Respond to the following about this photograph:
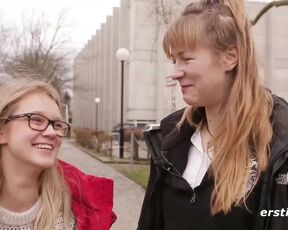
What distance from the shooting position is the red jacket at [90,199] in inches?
79.4

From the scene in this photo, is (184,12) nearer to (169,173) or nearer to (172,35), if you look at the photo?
(172,35)

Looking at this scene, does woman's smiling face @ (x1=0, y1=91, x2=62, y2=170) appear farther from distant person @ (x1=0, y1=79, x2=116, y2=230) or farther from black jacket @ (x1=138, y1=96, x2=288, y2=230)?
black jacket @ (x1=138, y1=96, x2=288, y2=230)

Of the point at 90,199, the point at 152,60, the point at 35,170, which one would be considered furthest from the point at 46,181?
the point at 152,60

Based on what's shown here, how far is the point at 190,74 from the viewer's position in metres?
1.81

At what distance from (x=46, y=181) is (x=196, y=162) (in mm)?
618

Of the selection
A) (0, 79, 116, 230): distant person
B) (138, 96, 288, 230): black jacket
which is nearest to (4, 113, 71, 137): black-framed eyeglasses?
(0, 79, 116, 230): distant person

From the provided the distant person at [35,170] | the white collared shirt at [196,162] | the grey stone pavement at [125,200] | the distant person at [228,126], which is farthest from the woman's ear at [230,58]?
the grey stone pavement at [125,200]

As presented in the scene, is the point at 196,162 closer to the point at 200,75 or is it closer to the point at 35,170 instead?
the point at 200,75

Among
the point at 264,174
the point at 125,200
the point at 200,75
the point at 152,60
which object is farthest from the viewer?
the point at 152,60

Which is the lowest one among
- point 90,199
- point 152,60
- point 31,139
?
point 90,199

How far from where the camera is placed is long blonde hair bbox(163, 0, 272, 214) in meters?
1.76

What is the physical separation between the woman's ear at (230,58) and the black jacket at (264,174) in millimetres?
215

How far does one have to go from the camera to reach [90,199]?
206cm

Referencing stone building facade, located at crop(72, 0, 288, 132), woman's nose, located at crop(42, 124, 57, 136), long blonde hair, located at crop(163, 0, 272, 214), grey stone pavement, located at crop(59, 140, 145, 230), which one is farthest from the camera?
stone building facade, located at crop(72, 0, 288, 132)
